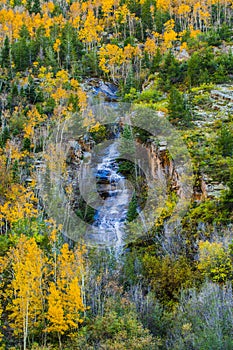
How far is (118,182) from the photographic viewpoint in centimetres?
3850

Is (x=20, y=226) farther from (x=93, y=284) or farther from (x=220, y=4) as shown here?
(x=220, y=4)

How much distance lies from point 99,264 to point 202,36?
3936cm

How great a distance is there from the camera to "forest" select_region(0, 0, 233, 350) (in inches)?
818

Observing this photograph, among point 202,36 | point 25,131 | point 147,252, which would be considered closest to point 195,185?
point 147,252

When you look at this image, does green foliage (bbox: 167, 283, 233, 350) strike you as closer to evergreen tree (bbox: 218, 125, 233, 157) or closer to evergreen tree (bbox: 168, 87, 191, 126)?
evergreen tree (bbox: 218, 125, 233, 157)

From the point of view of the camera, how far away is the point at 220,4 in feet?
216

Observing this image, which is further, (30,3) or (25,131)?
(30,3)

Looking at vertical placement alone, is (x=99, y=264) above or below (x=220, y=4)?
below

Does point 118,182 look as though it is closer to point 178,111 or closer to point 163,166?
point 163,166

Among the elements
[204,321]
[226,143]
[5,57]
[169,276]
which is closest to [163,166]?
[226,143]

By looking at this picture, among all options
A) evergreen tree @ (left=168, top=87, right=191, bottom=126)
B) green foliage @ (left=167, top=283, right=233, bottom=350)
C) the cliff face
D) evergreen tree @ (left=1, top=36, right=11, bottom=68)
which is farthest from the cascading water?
evergreen tree @ (left=1, top=36, right=11, bottom=68)

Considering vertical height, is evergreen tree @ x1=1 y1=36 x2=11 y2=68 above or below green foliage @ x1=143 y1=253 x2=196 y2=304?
above

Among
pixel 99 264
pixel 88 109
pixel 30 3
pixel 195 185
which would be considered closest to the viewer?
pixel 99 264

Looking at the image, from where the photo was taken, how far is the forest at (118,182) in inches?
818
